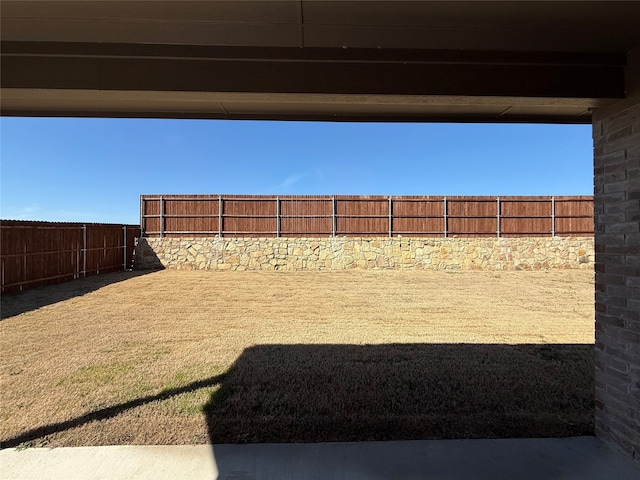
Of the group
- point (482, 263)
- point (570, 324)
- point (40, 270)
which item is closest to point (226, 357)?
point (570, 324)

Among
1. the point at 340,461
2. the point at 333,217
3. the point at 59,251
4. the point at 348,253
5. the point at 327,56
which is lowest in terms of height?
the point at 340,461

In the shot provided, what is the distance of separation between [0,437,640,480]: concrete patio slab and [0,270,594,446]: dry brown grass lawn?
0.51ft

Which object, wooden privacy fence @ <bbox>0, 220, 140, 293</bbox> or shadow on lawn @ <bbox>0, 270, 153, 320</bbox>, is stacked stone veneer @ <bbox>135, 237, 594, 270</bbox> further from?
shadow on lawn @ <bbox>0, 270, 153, 320</bbox>

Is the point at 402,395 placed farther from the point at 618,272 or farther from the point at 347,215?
the point at 347,215

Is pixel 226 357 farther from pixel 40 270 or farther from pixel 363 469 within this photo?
pixel 40 270

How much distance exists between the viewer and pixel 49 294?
10.0m

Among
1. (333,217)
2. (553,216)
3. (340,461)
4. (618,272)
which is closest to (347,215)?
(333,217)

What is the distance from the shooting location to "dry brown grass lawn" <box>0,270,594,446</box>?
311cm

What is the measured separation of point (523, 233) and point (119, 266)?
1722 cm

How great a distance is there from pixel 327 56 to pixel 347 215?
13.8 meters

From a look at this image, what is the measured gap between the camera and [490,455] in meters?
2.70

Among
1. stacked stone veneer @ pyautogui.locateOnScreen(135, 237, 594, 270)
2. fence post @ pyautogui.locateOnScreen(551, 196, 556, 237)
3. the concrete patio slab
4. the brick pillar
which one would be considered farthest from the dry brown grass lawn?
fence post @ pyautogui.locateOnScreen(551, 196, 556, 237)

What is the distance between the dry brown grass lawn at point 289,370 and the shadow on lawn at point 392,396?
0.06 feet

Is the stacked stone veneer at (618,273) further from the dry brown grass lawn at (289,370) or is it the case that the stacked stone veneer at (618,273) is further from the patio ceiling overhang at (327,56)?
the dry brown grass lawn at (289,370)
